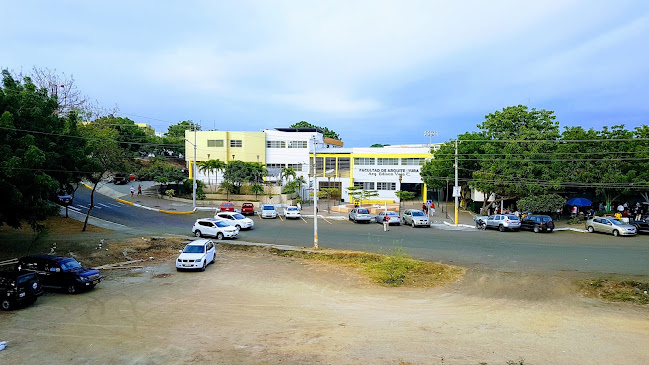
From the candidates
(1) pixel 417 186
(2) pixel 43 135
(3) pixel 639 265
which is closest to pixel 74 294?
(2) pixel 43 135

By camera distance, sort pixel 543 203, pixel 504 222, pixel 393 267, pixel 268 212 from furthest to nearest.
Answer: pixel 268 212, pixel 543 203, pixel 504 222, pixel 393 267

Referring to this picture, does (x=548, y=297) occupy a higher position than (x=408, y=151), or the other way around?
(x=408, y=151)

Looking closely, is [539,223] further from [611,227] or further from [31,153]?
[31,153]

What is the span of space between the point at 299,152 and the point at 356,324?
58.5 meters

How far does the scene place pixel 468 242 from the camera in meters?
30.7

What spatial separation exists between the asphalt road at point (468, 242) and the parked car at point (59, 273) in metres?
14.6

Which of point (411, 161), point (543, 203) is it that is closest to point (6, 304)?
point (543, 203)

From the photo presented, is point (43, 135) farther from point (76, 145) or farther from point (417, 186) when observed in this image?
point (417, 186)

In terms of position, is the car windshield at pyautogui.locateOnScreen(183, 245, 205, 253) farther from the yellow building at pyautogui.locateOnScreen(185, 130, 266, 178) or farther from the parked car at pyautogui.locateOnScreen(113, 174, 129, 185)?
the parked car at pyautogui.locateOnScreen(113, 174, 129, 185)

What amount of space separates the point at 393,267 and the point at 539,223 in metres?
19.6

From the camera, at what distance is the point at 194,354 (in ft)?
38.0

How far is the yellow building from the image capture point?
7100cm

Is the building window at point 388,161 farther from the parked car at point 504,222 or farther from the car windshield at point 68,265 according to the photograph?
the car windshield at point 68,265

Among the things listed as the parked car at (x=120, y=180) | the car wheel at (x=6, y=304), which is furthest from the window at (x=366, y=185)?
the car wheel at (x=6, y=304)
